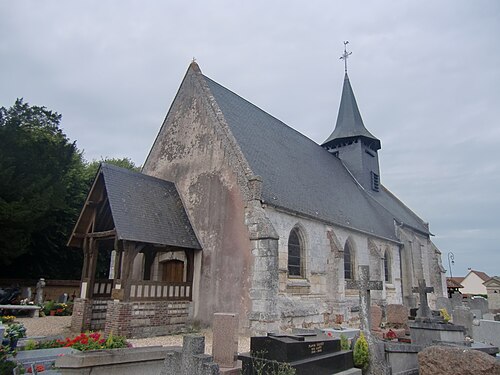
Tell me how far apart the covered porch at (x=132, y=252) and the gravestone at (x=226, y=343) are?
4254 mm

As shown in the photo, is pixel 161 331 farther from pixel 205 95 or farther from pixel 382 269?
pixel 382 269

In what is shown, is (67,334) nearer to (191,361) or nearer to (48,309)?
(48,309)

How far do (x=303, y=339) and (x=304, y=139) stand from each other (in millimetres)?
15364

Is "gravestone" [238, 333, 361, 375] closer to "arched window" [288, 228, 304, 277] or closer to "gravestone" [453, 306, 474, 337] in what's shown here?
"arched window" [288, 228, 304, 277]

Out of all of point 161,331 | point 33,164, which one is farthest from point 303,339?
point 33,164

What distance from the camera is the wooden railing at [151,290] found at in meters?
10.2

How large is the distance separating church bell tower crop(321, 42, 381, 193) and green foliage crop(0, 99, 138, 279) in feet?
51.9

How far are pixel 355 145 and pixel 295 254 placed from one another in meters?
13.0

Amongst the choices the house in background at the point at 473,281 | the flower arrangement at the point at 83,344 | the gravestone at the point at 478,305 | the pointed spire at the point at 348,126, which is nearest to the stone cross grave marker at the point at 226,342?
the flower arrangement at the point at 83,344

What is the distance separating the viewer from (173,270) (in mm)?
13227

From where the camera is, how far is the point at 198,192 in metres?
13.1

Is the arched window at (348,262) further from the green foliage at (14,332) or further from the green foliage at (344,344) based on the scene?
the green foliage at (14,332)

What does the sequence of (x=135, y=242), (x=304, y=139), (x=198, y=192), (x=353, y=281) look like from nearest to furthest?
(x=135, y=242) < (x=198, y=192) < (x=353, y=281) < (x=304, y=139)

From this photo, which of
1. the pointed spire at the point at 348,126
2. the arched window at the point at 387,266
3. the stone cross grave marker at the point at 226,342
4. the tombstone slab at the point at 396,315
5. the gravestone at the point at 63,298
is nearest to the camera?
the stone cross grave marker at the point at 226,342
